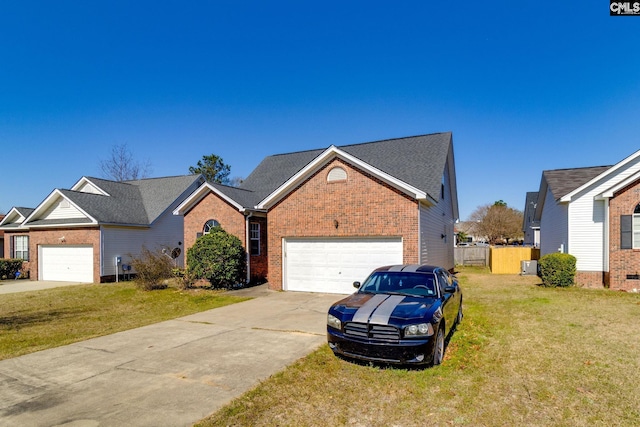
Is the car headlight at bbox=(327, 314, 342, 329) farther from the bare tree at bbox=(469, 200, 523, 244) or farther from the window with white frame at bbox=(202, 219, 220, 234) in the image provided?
the bare tree at bbox=(469, 200, 523, 244)

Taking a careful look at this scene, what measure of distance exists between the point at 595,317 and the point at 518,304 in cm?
224

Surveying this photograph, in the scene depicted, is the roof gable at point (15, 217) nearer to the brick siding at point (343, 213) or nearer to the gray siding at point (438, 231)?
the brick siding at point (343, 213)

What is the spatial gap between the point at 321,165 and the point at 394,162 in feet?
15.8

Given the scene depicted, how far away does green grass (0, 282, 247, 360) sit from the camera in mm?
8500

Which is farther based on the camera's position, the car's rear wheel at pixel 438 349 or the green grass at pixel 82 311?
the green grass at pixel 82 311

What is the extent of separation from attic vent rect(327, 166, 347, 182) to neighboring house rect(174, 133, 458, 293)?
4 centimetres

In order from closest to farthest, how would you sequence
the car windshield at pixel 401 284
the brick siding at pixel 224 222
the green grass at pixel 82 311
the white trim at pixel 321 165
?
1. the car windshield at pixel 401 284
2. the green grass at pixel 82 311
3. the white trim at pixel 321 165
4. the brick siding at pixel 224 222

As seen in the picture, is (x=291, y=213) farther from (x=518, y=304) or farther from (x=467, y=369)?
(x=467, y=369)

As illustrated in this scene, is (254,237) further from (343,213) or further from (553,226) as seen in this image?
(553,226)

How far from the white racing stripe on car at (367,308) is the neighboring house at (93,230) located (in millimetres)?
17754

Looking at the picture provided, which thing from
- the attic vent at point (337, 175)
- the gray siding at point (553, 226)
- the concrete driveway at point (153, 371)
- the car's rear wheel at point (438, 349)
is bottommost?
the concrete driveway at point (153, 371)

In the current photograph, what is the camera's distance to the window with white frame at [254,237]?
56.5 feet

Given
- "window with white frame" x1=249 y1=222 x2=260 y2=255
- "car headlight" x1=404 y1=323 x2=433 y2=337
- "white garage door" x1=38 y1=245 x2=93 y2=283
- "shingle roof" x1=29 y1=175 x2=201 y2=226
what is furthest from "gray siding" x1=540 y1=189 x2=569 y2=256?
"white garage door" x1=38 y1=245 x2=93 y2=283

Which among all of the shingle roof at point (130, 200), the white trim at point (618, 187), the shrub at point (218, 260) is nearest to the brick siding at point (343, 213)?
the shrub at point (218, 260)
